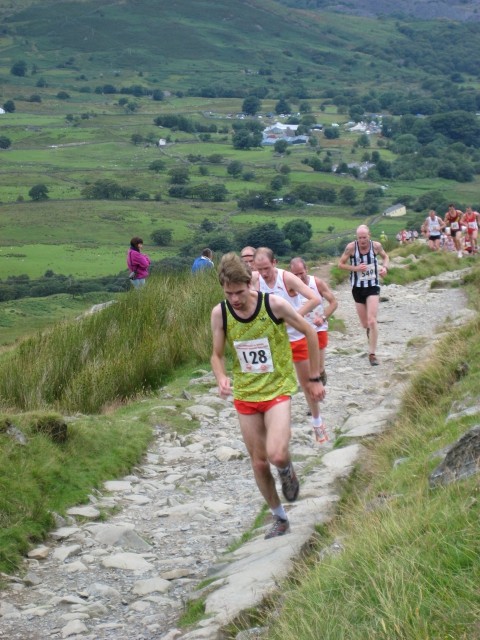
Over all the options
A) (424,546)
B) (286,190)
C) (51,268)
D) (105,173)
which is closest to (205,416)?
(424,546)

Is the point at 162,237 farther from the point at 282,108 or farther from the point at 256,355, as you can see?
the point at 282,108

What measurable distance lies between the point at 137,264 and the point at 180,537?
11470 millimetres

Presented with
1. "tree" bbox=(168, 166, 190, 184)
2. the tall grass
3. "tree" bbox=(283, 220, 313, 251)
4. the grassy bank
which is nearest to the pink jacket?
the tall grass

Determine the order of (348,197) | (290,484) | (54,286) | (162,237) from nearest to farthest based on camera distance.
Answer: (290,484)
(54,286)
(162,237)
(348,197)

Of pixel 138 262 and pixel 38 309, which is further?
pixel 38 309

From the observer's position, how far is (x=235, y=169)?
12381 cm

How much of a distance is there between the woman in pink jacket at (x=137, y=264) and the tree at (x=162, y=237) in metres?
61.8

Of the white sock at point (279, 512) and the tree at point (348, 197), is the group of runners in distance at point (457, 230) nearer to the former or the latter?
the white sock at point (279, 512)

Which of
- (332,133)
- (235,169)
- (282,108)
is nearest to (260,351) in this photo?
(235,169)

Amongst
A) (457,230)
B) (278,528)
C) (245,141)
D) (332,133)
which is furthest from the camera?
(332,133)

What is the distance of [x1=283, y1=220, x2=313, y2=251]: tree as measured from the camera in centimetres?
6769

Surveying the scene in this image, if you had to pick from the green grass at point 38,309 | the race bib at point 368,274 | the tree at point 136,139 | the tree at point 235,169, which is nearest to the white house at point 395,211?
the tree at point 235,169

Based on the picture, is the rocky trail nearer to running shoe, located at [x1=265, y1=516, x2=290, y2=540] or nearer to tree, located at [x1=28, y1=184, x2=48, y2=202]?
running shoe, located at [x1=265, y1=516, x2=290, y2=540]

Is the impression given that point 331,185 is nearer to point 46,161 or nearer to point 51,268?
point 46,161
